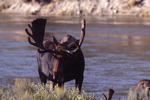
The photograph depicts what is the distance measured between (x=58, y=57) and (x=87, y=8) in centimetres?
3945

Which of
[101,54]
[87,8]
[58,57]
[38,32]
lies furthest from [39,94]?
[87,8]

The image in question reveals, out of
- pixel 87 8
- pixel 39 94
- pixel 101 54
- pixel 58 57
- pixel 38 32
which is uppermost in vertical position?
pixel 38 32

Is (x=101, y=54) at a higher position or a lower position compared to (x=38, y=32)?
lower

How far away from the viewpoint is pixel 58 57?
44.9 ft

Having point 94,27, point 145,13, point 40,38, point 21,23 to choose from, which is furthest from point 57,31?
point 40,38

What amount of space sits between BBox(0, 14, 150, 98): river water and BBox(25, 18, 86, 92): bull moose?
1.94 m

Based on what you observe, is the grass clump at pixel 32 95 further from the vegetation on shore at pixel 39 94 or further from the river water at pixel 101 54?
the river water at pixel 101 54

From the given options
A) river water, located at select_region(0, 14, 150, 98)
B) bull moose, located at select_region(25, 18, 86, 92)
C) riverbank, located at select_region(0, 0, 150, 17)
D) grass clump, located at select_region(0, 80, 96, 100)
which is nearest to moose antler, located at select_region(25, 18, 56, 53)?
bull moose, located at select_region(25, 18, 86, 92)

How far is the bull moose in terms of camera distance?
44.8 feet

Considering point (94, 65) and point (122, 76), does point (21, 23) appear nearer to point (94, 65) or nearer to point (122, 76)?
point (94, 65)

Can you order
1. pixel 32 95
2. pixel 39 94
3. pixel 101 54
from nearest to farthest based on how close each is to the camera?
1. pixel 32 95
2. pixel 39 94
3. pixel 101 54

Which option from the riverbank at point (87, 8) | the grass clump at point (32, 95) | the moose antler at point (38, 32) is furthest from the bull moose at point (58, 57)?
the riverbank at point (87, 8)

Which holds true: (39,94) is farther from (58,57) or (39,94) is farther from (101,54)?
(101,54)

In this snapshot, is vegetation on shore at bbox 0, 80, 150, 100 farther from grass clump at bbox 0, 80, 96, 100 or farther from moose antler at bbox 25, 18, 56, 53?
moose antler at bbox 25, 18, 56, 53
